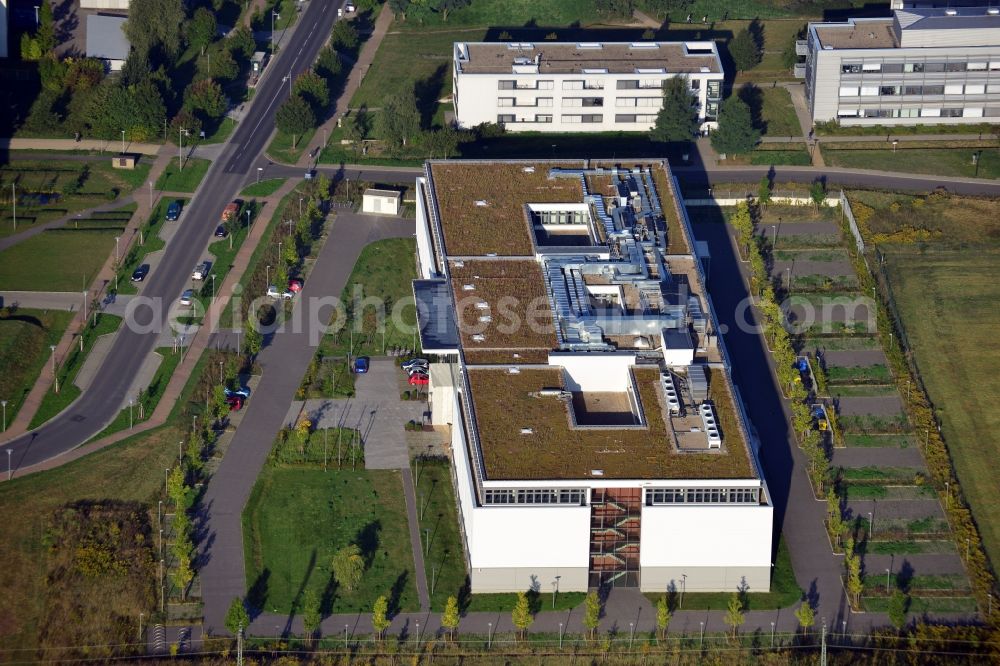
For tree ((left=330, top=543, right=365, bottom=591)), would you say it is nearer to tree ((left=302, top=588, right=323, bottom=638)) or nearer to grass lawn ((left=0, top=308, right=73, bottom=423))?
tree ((left=302, top=588, right=323, bottom=638))

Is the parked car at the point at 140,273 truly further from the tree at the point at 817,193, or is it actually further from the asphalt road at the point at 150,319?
the tree at the point at 817,193

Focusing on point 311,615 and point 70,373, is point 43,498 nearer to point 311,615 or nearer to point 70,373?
point 70,373

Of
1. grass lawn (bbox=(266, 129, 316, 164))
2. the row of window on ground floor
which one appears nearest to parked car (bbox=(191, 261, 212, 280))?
grass lawn (bbox=(266, 129, 316, 164))

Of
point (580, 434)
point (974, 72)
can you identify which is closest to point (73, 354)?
point (580, 434)

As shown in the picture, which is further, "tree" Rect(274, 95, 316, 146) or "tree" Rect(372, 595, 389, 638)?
"tree" Rect(274, 95, 316, 146)

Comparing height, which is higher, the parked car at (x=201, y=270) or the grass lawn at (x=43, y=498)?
the parked car at (x=201, y=270)

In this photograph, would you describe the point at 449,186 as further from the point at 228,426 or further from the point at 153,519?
the point at 153,519

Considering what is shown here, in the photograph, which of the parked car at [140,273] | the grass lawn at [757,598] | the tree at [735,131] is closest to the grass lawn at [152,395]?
the parked car at [140,273]
